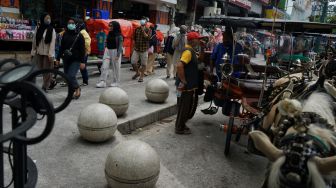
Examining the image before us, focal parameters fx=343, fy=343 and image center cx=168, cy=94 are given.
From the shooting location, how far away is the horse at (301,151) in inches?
80.0

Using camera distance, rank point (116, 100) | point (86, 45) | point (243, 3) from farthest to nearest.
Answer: point (243, 3) → point (86, 45) → point (116, 100)

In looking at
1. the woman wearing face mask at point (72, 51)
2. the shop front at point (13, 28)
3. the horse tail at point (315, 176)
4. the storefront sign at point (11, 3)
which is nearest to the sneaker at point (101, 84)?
the woman wearing face mask at point (72, 51)

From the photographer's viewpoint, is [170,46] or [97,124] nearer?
[97,124]

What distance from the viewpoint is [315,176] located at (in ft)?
6.59

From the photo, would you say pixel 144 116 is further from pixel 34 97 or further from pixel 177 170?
pixel 34 97

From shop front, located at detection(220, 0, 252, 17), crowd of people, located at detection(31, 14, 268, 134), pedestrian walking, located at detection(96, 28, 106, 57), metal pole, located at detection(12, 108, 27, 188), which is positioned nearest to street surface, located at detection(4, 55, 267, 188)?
crowd of people, located at detection(31, 14, 268, 134)

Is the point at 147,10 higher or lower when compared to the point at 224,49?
higher

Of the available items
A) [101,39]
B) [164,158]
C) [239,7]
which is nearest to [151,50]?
[101,39]

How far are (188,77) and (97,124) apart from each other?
6.61ft

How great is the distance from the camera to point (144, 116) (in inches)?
293

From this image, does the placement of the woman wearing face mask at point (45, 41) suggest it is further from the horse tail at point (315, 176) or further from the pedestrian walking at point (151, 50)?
the horse tail at point (315, 176)

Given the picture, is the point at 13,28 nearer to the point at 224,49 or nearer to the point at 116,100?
the point at 116,100

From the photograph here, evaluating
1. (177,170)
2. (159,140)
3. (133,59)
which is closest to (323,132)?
(177,170)

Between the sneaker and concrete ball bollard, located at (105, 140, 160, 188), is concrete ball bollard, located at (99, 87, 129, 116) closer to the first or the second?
concrete ball bollard, located at (105, 140, 160, 188)
